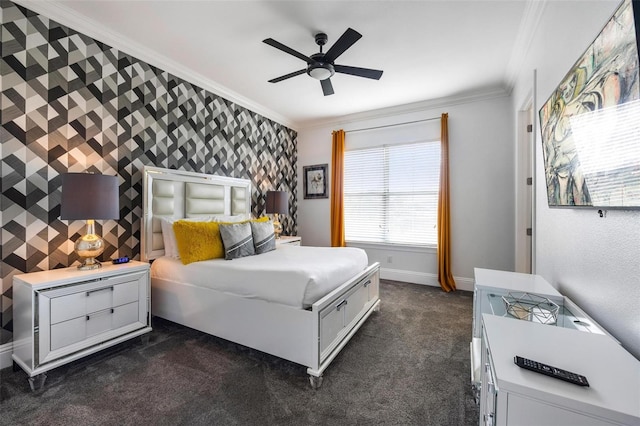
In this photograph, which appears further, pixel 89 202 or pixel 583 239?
pixel 89 202

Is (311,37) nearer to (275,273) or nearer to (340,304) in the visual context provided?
(275,273)

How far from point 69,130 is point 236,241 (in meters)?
1.68

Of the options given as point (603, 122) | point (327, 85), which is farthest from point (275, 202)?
point (603, 122)

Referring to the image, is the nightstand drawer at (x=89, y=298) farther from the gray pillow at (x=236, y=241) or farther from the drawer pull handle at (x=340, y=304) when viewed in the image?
the drawer pull handle at (x=340, y=304)

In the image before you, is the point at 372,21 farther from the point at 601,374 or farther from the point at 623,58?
the point at 601,374

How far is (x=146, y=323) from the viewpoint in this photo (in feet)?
7.68

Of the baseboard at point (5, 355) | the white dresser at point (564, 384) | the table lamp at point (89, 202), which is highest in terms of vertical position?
the table lamp at point (89, 202)

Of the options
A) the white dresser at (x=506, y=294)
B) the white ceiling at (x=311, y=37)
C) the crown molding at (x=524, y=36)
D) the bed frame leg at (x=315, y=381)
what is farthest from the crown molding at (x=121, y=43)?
the white dresser at (x=506, y=294)

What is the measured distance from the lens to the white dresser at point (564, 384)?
694 mm

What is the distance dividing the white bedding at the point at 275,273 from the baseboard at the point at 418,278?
1.72 meters

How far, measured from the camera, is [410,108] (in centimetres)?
418

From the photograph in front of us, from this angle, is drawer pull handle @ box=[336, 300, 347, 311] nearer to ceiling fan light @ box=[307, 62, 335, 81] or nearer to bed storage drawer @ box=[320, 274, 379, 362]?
bed storage drawer @ box=[320, 274, 379, 362]

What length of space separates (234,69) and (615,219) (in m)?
3.44

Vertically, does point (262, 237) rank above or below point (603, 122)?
below
